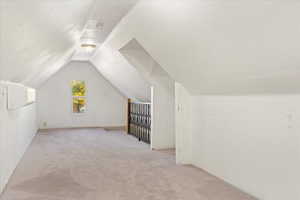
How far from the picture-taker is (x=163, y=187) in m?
3.27

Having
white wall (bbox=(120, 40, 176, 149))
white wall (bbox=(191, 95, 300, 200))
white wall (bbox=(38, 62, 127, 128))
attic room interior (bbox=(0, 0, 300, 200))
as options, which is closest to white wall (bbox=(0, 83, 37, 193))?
attic room interior (bbox=(0, 0, 300, 200))

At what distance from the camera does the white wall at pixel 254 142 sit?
250 cm

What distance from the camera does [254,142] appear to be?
297 centimetres

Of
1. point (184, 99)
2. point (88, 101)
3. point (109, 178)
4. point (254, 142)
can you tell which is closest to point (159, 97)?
point (184, 99)

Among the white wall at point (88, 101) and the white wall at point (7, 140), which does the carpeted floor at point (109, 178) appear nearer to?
the white wall at point (7, 140)

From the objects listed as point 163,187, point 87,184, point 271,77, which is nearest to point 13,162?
point 87,184

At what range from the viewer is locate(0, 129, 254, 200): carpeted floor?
303 centimetres

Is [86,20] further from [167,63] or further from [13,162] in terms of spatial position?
[13,162]

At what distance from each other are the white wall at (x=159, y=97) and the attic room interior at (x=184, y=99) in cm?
2

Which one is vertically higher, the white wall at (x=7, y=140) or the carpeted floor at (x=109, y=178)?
the white wall at (x=7, y=140)

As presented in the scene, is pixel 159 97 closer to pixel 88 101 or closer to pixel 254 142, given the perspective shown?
pixel 254 142

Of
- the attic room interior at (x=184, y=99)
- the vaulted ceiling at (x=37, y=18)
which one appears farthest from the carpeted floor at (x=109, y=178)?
the vaulted ceiling at (x=37, y=18)

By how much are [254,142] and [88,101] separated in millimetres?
7342

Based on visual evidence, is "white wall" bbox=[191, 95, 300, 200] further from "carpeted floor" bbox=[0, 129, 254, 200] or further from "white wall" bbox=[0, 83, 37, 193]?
"white wall" bbox=[0, 83, 37, 193]
